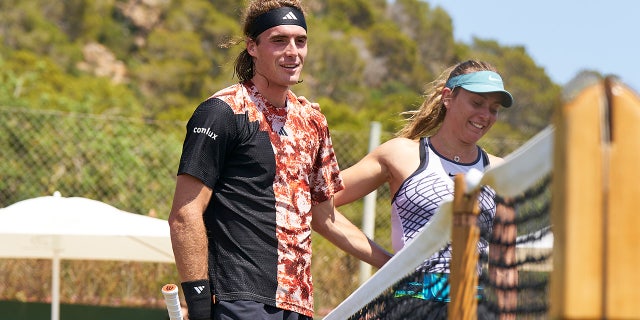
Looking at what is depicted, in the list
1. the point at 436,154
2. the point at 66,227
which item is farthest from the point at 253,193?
the point at 66,227

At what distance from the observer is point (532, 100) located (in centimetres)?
5966

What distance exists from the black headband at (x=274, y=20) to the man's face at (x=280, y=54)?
0.02m

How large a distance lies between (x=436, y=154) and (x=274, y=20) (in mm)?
951

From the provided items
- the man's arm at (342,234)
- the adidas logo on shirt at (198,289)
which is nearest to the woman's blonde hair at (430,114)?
the man's arm at (342,234)

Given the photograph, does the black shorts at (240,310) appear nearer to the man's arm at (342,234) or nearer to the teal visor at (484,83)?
the man's arm at (342,234)

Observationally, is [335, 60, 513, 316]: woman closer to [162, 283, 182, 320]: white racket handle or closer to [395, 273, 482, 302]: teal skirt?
[395, 273, 482, 302]: teal skirt

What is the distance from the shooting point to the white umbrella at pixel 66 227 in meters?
8.70

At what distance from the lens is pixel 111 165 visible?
10.0 m

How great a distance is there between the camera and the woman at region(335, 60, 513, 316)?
4.79 metres

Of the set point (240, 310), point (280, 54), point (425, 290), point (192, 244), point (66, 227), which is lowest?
point (240, 310)

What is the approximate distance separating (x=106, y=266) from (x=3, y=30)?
159ft

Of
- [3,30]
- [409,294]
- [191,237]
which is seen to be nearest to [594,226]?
[409,294]

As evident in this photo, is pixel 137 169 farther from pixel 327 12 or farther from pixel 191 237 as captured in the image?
pixel 327 12

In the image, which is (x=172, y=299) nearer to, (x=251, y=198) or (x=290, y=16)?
(x=251, y=198)
